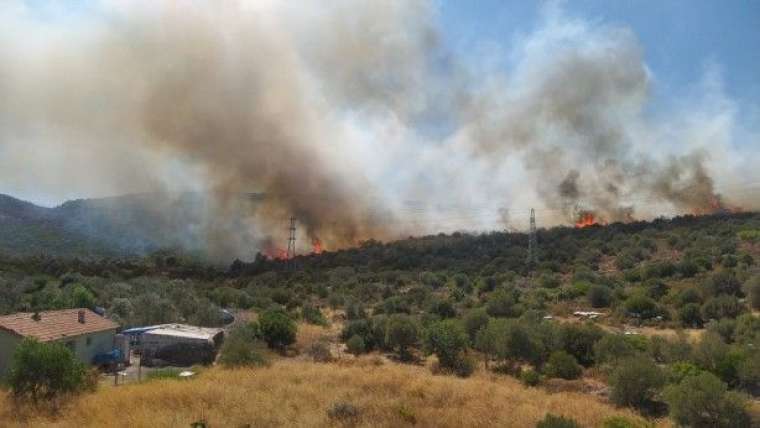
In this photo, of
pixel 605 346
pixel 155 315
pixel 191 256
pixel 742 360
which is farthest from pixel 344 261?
pixel 742 360

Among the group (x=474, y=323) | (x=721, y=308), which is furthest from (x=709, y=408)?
(x=721, y=308)

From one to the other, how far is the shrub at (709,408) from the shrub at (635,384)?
251 cm

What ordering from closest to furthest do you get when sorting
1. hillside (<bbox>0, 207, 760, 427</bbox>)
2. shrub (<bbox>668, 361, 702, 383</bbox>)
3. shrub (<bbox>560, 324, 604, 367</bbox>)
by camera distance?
hillside (<bbox>0, 207, 760, 427</bbox>)
shrub (<bbox>668, 361, 702, 383</bbox>)
shrub (<bbox>560, 324, 604, 367</bbox>)

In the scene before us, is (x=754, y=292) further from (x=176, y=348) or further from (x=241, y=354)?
(x=176, y=348)

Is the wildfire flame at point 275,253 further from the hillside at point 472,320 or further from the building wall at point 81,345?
the building wall at point 81,345

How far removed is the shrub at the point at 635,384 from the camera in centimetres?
1773

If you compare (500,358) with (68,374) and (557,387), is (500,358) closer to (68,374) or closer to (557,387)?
(557,387)

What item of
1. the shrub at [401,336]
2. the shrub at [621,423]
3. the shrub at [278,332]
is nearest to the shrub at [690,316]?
the shrub at [401,336]

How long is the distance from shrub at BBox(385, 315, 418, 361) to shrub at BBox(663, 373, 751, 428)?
13390 millimetres

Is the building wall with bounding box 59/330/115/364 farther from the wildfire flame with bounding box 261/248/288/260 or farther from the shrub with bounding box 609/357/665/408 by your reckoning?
the wildfire flame with bounding box 261/248/288/260

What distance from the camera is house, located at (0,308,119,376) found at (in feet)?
70.1

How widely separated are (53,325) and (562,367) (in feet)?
63.4

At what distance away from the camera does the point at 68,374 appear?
53.4 ft

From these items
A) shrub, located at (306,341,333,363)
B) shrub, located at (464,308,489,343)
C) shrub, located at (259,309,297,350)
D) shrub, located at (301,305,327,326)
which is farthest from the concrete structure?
shrub, located at (464,308,489,343)
